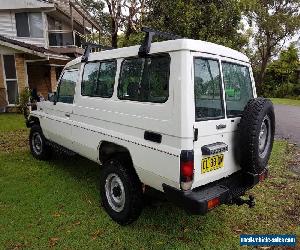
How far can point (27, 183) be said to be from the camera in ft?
18.2

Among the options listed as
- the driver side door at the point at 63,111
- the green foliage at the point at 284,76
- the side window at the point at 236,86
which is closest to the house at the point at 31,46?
the driver side door at the point at 63,111

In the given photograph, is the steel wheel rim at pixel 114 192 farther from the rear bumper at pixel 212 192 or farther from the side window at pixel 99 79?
the side window at pixel 99 79

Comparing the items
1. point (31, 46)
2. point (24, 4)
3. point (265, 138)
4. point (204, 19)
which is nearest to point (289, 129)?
point (204, 19)

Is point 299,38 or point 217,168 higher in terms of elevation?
point 299,38

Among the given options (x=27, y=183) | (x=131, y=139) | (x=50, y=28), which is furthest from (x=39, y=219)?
(x=50, y=28)

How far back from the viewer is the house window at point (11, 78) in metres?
15.6

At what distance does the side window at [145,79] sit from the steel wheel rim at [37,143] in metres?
3.58

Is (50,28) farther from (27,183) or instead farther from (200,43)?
(200,43)

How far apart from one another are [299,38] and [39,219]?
38263 mm

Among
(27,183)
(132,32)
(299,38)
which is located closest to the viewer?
(27,183)

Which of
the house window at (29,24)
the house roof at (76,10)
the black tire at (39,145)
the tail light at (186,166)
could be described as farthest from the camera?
the house roof at (76,10)

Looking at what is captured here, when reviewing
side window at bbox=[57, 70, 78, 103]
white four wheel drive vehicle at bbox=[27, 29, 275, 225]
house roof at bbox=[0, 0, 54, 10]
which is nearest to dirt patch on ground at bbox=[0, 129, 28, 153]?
side window at bbox=[57, 70, 78, 103]

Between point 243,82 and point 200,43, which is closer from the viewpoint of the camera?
point 200,43

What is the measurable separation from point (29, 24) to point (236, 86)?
722 inches
